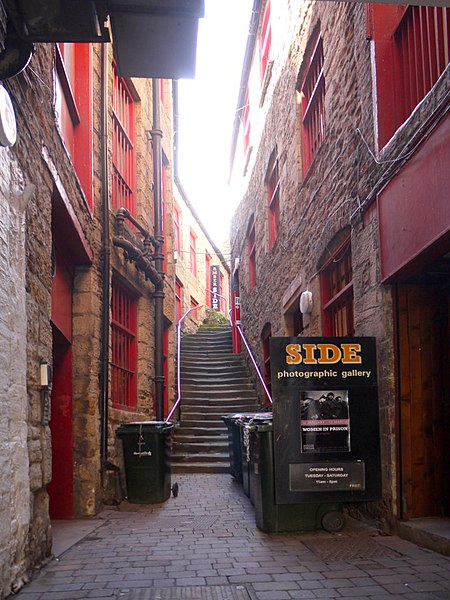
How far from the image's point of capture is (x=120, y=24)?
144 inches

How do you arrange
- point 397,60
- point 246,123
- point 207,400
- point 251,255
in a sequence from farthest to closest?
1. point 246,123
2. point 251,255
3. point 207,400
4. point 397,60

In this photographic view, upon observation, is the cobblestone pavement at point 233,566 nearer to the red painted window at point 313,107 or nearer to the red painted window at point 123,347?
the red painted window at point 123,347

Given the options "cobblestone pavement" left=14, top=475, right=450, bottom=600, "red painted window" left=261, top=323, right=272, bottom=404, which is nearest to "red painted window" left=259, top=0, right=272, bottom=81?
"red painted window" left=261, top=323, right=272, bottom=404

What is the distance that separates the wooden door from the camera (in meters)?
5.33

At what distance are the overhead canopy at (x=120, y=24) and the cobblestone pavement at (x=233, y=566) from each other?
3240mm

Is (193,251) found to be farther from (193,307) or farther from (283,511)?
(283,511)

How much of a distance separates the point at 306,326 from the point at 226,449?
3.16 m

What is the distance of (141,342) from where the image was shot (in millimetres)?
10094

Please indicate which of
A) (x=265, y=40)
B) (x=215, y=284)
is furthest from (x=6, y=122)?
(x=215, y=284)

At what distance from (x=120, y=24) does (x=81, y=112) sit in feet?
13.5

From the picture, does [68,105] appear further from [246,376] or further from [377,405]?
[246,376]

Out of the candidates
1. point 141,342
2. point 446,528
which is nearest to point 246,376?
point 141,342

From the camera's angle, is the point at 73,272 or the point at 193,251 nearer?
the point at 73,272

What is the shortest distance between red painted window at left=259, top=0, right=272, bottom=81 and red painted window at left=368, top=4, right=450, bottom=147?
7.40 meters
